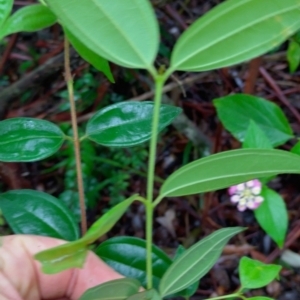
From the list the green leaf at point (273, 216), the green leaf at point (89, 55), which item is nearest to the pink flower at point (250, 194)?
the green leaf at point (273, 216)

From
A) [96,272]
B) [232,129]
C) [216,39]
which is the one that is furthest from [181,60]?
[232,129]

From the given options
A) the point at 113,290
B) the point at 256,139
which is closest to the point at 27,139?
the point at 113,290

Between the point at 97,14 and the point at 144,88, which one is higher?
the point at 97,14

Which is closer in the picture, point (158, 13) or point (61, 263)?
point (61, 263)

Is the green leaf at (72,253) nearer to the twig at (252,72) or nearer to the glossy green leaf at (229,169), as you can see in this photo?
the glossy green leaf at (229,169)

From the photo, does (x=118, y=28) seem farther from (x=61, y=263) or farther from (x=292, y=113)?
(x=292, y=113)

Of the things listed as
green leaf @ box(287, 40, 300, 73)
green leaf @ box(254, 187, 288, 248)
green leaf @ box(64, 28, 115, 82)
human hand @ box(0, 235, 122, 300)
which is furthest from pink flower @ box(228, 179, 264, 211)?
green leaf @ box(64, 28, 115, 82)

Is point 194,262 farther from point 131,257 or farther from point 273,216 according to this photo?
point 273,216
